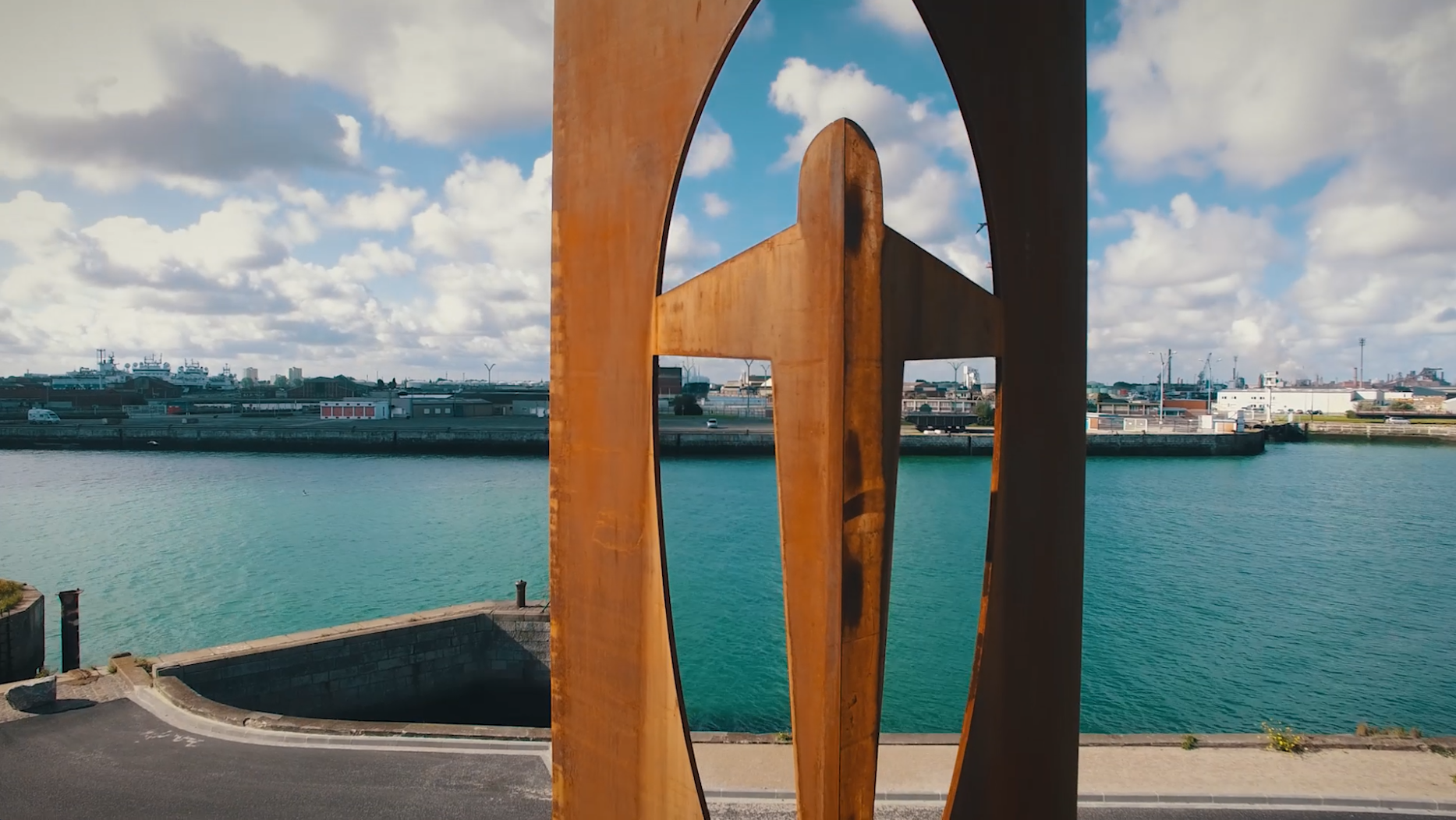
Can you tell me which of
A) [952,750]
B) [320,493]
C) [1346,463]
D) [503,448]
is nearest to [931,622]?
[952,750]

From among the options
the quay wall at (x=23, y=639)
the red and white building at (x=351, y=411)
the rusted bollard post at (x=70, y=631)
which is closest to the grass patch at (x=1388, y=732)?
the rusted bollard post at (x=70, y=631)

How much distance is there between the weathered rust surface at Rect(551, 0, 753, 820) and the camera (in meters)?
3.72

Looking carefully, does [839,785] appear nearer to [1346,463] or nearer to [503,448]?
[503,448]

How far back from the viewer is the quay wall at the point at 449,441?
172 ft

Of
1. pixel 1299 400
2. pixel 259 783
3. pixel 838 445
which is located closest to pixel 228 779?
pixel 259 783

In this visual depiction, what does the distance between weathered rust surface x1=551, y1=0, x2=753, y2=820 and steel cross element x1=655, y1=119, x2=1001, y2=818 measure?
2.57 ft

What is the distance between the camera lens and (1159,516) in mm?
30625

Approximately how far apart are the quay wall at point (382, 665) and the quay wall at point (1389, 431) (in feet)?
281

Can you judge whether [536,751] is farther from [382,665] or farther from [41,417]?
[41,417]

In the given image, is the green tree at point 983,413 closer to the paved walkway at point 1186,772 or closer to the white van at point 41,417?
the paved walkway at point 1186,772

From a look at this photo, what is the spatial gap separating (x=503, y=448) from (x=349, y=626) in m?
42.0

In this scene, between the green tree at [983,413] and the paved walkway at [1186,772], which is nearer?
the paved walkway at [1186,772]

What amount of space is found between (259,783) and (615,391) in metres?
7.24

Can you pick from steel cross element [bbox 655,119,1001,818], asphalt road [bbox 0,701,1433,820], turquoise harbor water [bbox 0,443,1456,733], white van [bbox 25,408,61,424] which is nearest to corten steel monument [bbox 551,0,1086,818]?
steel cross element [bbox 655,119,1001,818]
